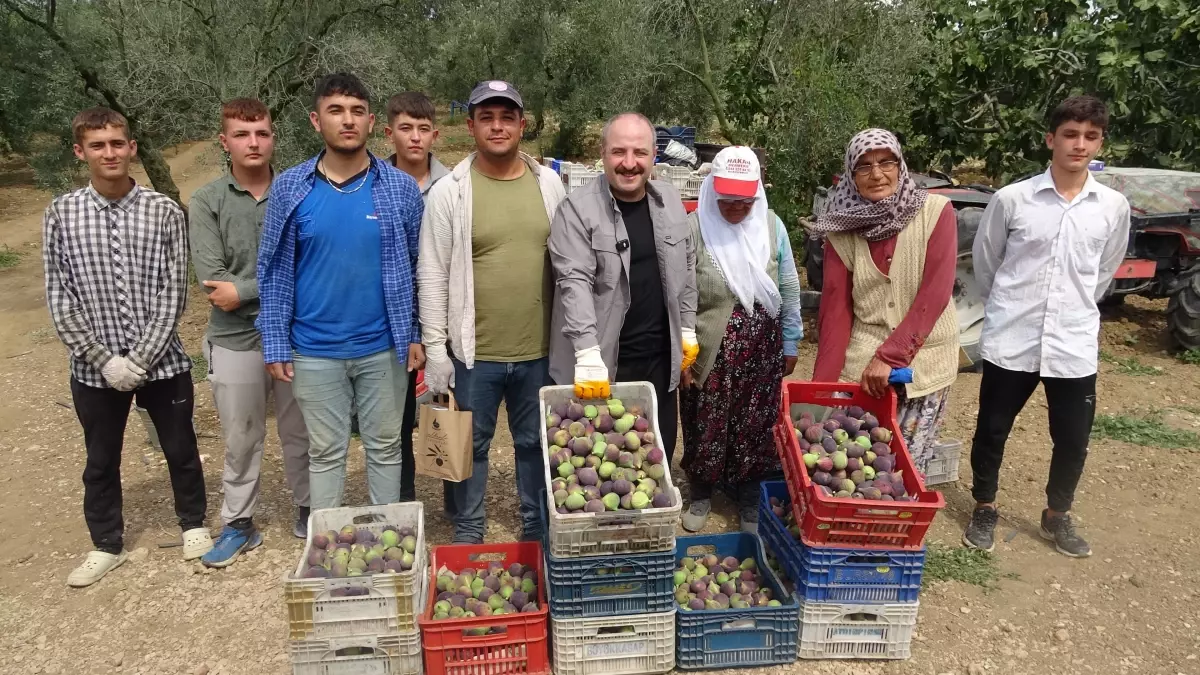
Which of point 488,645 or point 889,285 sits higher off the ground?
point 889,285

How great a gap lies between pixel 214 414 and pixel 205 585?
2.42m

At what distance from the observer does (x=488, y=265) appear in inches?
128

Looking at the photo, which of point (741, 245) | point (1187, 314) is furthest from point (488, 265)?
point (1187, 314)

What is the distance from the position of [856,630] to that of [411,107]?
336cm

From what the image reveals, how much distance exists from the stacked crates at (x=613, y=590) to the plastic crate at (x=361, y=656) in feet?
1.78

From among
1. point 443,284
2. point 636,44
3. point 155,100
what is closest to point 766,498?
point 443,284

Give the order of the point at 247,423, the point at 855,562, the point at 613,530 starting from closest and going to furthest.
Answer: the point at 613,530, the point at 855,562, the point at 247,423

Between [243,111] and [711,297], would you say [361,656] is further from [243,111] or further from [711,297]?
[243,111]

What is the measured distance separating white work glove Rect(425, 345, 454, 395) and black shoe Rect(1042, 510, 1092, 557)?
3.16 metres

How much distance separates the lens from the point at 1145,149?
27.9 feet

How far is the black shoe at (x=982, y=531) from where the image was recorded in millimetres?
3943

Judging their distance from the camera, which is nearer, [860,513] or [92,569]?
[860,513]

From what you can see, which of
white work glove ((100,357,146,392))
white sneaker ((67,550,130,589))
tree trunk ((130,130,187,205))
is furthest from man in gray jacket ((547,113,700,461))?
tree trunk ((130,130,187,205))

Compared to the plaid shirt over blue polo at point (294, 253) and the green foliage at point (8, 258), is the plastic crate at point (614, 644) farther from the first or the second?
the green foliage at point (8, 258)
